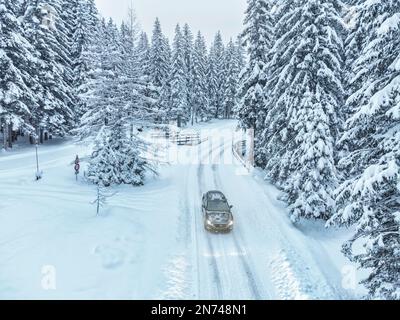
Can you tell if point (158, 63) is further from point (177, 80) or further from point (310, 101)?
point (310, 101)

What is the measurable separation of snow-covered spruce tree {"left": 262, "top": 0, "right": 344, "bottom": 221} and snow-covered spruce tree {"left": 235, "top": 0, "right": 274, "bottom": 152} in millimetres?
8378

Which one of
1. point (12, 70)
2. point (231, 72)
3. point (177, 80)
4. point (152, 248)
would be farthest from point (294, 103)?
point (231, 72)

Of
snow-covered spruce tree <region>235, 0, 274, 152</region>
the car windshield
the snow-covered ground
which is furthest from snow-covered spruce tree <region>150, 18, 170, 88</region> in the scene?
the car windshield

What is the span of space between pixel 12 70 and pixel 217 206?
22.4 m

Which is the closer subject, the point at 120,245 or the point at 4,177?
the point at 120,245

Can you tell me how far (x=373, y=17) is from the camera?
13.6m

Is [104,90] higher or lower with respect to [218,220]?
higher

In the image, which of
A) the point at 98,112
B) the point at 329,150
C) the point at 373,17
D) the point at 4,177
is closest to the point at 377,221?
the point at 373,17

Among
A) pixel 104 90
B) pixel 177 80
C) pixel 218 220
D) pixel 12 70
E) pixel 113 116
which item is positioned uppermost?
pixel 177 80

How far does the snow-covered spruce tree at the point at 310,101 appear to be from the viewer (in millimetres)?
20812

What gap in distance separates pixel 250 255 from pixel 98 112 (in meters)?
15.1

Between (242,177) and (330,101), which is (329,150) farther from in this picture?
(242,177)

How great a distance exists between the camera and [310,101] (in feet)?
70.3

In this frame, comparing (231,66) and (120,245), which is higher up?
(231,66)
